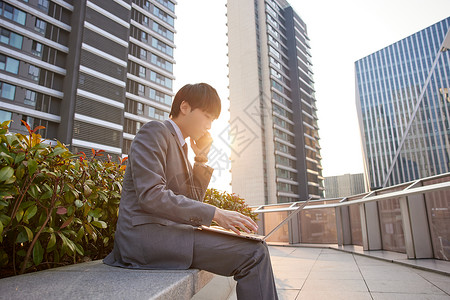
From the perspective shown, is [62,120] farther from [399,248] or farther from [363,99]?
[363,99]

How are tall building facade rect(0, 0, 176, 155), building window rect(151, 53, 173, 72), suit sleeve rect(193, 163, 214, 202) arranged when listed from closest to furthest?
suit sleeve rect(193, 163, 214, 202) < tall building facade rect(0, 0, 176, 155) < building window rect(151, 53, 173, 72)

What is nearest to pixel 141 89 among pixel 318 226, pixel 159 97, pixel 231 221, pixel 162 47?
pixel 159 97

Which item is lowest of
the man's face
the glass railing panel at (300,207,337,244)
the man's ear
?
the glass railing panel at (300,207,337,244)

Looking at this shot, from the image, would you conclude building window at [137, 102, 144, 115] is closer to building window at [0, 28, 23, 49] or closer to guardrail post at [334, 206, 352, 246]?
building window at [0, 28, 23, 49]

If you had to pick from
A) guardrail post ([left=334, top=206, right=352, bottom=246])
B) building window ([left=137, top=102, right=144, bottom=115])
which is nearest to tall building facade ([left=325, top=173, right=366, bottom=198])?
building window ([left=137, top=102, right=144, bottom=115])

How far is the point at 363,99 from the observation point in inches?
2906

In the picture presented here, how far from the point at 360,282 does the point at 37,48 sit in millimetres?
30215

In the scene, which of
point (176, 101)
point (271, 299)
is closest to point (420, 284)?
point (271, 299)

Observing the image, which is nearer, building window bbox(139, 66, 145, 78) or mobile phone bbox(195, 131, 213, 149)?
mobile phone bbox(195, 131, 213, 149)

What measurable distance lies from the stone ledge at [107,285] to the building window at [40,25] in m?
31.1

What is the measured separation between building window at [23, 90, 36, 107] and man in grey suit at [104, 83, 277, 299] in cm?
2757

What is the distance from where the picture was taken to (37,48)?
987 inches

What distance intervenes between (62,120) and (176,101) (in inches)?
1071

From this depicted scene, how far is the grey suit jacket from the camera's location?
1312 mm
